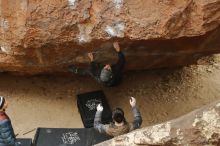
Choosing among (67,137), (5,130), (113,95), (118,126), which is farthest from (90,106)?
(5,130)

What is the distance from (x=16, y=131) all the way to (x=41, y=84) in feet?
2.75

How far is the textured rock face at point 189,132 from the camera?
3666 mm

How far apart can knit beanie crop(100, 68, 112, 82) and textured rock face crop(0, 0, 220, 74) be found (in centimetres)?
24

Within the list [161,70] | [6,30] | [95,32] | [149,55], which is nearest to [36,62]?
[6,30]

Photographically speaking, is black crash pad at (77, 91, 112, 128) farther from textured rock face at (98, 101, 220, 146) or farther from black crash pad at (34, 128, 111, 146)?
textured rock face at (98, 101, 220, 146)

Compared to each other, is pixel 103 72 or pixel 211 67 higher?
pixel 211 67

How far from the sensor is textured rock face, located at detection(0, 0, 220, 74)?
201 inches

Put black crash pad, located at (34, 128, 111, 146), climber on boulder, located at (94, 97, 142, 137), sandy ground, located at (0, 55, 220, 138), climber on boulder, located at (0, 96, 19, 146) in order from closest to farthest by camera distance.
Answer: climber on boulder, located at (94, 97, 142, 137)
climber on boulder, located at (0, 96, 19, 146)
black crash pad, located at (34, 128, 111, 146)
sandy ground, located at (0, 55, 220, 138)

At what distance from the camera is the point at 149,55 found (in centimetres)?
611

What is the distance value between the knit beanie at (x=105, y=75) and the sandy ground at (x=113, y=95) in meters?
0.79

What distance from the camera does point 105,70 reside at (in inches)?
226

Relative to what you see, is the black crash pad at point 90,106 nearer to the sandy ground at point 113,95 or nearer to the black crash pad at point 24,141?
the sandy ground at point 113,95

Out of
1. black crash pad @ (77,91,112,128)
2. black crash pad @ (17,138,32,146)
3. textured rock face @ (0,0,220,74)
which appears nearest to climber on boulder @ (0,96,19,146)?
black crash pad @ (17,138,32,146)

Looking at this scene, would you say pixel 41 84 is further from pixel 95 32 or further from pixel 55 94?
pixel 95 32
